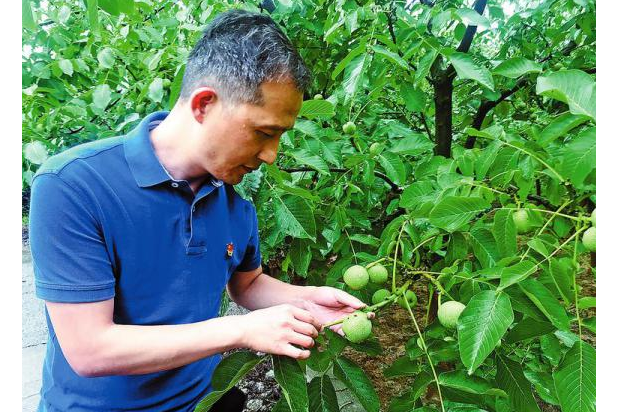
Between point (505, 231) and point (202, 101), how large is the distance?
0.99 metres

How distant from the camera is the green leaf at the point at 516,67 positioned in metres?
1.45

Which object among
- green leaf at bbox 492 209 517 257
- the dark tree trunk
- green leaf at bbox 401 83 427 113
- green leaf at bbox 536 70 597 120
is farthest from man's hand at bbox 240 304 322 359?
the dark tree trunk

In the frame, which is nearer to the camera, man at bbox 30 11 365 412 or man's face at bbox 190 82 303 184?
man at bbox 30 11 365 412

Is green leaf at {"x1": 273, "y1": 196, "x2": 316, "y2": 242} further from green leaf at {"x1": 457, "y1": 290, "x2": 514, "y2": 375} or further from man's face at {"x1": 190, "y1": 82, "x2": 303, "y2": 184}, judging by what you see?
green leaf at {"x1": 457, "y1": 290, "x2": 514, "y2": 375}

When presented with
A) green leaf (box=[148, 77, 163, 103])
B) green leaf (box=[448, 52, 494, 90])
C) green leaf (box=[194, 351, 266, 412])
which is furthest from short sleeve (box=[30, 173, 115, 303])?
green leaf (box=[448, 52, 494, 90])

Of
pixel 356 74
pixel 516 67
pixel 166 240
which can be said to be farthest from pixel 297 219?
pixel 516 67

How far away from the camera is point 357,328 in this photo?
49.1 inches

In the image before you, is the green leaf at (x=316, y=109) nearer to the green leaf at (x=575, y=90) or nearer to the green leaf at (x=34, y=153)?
the green leaf at (x=575, y=90)

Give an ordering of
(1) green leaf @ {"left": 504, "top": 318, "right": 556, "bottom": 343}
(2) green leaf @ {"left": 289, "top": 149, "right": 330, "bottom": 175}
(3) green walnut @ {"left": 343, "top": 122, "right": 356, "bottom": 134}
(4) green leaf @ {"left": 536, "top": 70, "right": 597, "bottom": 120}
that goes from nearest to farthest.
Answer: (4) green leaf @ {"left": 536, "top": 70, "right": 597, "bottom": 120} < (1) green leaf @ {"left": 504, "top": 318, "right": 556, "bottom": 343} < (2) green leaf @ {"left": 289, "top": 149, "right": 330, "bottom": 175} < (3) green walnut @ {"left": 343, "top": 122, "right": 356, "bottom": 134}

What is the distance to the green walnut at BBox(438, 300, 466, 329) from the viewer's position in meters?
1.23

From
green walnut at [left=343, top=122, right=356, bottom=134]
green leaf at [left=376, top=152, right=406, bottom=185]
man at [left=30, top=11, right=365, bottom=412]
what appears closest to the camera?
man at [left=30, top=11, right=365, bottom=412]

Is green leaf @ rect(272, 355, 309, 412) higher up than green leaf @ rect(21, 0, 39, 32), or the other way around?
green leaf @ rect(21, 0, 39, 32)

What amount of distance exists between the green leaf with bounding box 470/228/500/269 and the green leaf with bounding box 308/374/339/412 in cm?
64

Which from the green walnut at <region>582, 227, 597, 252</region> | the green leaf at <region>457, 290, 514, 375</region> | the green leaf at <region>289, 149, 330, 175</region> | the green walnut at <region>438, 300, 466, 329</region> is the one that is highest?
the green walnut at <region>582, 227, 597, 252</region>
